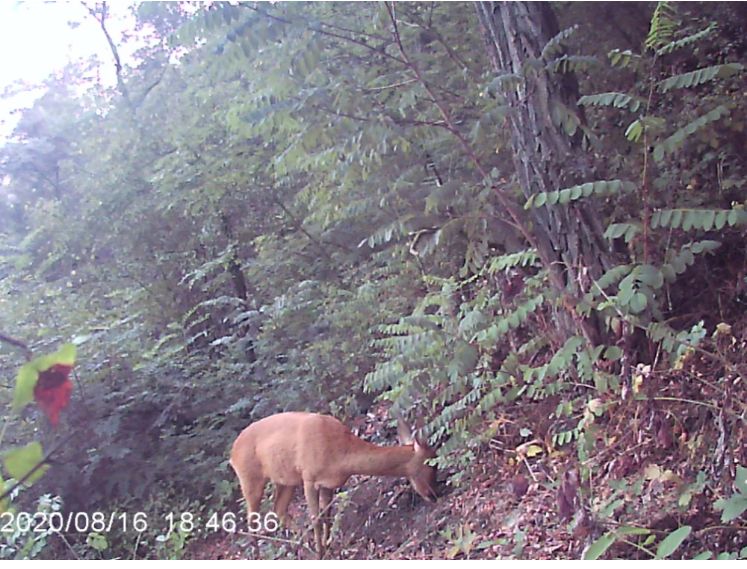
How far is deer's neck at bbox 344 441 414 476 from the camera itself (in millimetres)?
1497

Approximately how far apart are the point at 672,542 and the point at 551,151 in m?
0.85

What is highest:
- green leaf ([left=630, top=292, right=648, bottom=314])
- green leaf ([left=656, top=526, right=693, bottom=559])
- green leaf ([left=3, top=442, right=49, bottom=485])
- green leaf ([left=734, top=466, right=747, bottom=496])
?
green leaf ([left=3, top=442, right=49, bottom=485])

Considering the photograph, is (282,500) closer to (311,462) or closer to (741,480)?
(311,462)

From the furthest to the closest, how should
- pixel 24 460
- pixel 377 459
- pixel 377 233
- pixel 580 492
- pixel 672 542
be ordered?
1. pixel 377 233
2. pixel 377 459
3. pixel 580 492
4. pixel 672 542
5. pixel 24 460

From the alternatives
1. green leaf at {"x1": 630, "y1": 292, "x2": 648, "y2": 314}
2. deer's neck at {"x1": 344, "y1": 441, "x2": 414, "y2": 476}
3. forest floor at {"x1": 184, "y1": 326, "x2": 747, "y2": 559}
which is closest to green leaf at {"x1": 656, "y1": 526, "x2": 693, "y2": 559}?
forest floor at {"x1": 184, "y1": 326, "x2": 747, "y2": 559}

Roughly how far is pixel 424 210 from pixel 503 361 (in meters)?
0.38

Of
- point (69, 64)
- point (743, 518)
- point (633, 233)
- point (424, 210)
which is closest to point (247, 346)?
point (424, 210)

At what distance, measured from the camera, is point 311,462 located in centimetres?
148

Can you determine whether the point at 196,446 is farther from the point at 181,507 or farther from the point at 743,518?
the point at 743,518

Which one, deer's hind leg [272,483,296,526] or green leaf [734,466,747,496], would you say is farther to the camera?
deer's hind leg [272,483,296,526]

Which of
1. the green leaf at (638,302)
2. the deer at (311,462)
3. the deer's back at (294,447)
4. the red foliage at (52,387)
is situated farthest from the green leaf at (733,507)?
the red foliage at (52,387)

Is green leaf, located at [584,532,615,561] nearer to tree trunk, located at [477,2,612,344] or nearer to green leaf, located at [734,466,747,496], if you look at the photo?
green leaf, located at [734,466,747,496]

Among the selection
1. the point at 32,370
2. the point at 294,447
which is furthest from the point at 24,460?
the point at 294,447

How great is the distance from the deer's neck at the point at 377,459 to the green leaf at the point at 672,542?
516mm
